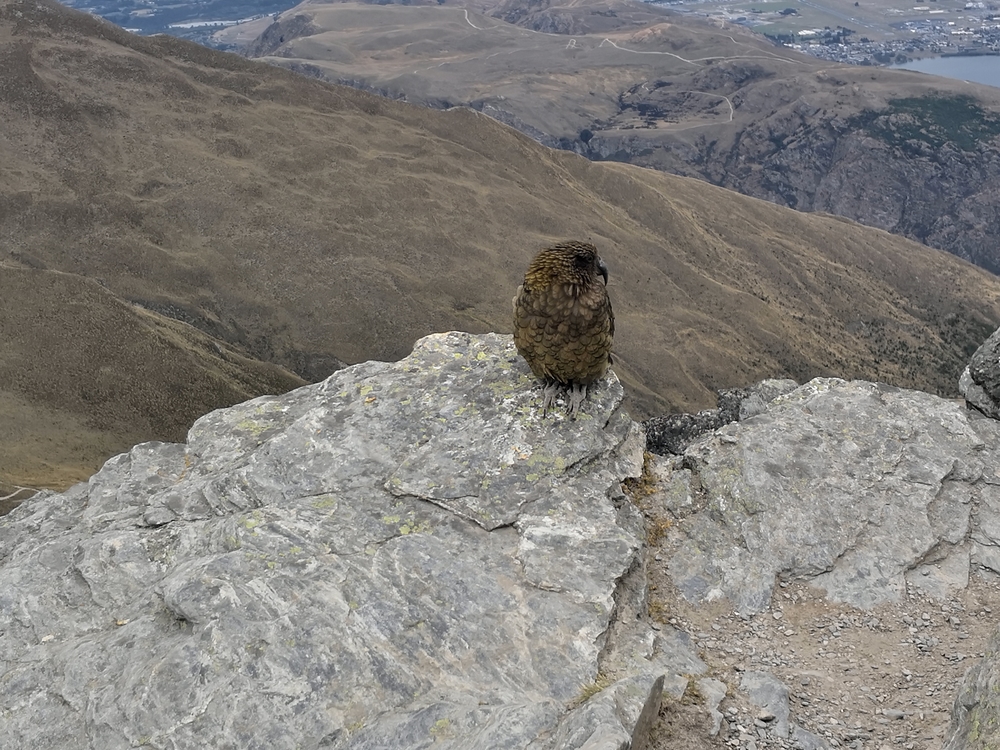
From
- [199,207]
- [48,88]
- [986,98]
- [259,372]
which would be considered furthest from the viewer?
[986,98]

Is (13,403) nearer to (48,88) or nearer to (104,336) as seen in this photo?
(104,336)

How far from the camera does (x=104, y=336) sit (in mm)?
29234

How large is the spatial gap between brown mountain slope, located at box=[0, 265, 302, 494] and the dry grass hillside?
0.39ft

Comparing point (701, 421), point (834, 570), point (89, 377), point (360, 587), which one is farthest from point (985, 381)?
point (89, 377)

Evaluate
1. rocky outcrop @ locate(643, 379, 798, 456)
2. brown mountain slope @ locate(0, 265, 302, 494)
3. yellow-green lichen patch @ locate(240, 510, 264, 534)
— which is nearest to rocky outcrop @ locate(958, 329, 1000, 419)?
rocky outcrop @ locate(643, 379, 798, 456)

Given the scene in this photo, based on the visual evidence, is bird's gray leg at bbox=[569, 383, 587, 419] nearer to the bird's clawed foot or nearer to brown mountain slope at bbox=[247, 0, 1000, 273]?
the bird's clawed foot

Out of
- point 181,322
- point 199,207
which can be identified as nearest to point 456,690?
point 181,322

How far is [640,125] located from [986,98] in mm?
61832

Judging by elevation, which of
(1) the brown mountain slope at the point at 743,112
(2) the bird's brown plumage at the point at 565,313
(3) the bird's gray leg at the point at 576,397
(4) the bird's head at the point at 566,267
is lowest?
(1) the brown mountain slope at the point at 743,112

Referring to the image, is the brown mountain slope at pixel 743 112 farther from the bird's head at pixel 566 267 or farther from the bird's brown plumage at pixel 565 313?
the bird's brown plumage at pixel 565 313

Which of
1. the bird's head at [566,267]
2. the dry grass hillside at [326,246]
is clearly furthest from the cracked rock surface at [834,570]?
the dry grass hillside at [326,246]

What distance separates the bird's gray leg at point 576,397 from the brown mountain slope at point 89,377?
19244mm

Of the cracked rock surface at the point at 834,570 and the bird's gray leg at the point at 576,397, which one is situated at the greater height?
the bird's gray leg at the point at 576,397

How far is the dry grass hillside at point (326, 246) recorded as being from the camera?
110ft
